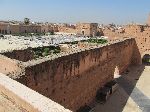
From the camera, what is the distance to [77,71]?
11141 millimetres

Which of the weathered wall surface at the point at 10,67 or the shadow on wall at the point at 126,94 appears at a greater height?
the weathered wall surface at the point at 10,67

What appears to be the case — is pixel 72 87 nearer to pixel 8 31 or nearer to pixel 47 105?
pixel 47 105

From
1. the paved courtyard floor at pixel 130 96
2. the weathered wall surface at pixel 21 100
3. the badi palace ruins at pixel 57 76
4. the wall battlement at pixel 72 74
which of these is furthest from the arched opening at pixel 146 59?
the weathered wall surface at pixel 21 100

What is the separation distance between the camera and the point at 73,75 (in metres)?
10.8

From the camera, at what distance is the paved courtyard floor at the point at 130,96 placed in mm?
12352

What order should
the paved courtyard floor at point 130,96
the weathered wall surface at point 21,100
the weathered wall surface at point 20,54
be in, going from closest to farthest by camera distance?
the weathered wall surface at point 21,100 → the weathered wall surface at point 20,54 → the paved courtyard floor at point 130,96

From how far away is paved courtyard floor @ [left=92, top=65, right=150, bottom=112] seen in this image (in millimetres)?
12352

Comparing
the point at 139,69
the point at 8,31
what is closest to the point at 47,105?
the point at 139,69

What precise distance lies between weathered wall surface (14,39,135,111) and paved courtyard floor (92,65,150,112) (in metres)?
1.00

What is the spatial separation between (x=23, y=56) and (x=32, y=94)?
8780mm

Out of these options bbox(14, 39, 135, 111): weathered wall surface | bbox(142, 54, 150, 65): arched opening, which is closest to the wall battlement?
bbox(14, 39, 135, 111): weathered wall surface

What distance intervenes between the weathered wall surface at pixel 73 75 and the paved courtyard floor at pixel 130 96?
1.00m

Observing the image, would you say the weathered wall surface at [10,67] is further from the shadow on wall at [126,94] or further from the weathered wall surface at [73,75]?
the shadow on wall at [126,94]

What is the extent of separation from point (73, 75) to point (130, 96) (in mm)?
5102
